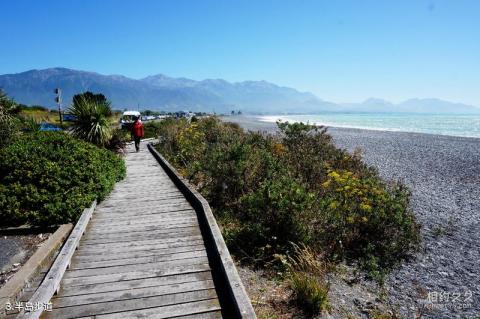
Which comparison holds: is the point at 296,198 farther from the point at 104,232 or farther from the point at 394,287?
the point at 104,232

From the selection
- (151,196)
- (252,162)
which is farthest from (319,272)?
(151,196)

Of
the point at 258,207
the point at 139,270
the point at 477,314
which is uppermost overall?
the point at 258,207

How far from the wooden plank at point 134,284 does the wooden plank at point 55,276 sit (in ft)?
0.65

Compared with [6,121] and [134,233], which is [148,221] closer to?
[134,233]

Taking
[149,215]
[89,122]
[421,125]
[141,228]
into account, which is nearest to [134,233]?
[141,228]

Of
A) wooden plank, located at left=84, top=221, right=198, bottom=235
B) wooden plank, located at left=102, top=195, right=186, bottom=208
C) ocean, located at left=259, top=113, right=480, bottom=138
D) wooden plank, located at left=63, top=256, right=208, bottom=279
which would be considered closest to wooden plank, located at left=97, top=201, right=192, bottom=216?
wooden plank, located at left=102, top=195, right=186, bottom=208

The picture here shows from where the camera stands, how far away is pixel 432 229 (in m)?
7.84

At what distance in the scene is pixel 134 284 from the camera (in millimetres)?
4418

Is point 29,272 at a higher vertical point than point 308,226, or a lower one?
lower

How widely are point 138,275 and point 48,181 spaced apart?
367cm

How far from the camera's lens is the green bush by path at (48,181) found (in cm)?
657

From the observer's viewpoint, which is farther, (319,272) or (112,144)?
(112,144)

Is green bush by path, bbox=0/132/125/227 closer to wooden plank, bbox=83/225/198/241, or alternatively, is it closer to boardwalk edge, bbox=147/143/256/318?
wooden plank, bbox=83/225/198/241

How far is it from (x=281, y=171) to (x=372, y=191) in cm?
237
